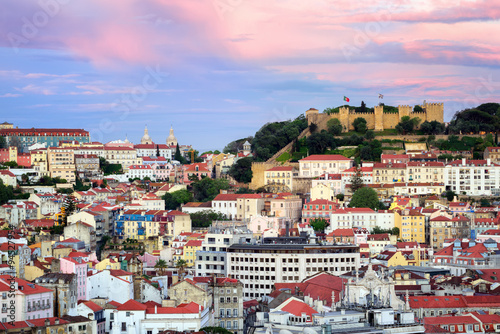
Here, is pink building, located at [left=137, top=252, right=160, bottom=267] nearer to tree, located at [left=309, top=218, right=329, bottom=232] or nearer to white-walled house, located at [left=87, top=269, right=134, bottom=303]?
tree, located at [left=309, top=218, right=329, bottom=232]

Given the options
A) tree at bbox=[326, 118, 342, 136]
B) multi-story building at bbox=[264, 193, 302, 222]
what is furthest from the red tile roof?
tree at bbox=[326, 118, 342, 136]

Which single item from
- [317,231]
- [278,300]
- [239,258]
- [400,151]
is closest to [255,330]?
[278,300]

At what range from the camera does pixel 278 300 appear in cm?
4228

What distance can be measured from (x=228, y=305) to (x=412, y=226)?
3042 cm

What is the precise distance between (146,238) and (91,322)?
114 ft

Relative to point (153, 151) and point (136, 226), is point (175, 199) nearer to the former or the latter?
point (136, 226)

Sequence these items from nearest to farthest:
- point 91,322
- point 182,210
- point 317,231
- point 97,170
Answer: point 91,322, point 317,231, point 182,210, point 97,170

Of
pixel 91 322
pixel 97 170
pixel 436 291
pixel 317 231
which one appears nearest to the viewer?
pixel 91 322

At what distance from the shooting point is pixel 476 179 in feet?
263

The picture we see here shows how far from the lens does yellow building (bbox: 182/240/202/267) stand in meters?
61.5

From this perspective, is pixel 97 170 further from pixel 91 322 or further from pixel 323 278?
pixel 91 322

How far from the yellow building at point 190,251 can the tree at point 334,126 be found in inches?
1383

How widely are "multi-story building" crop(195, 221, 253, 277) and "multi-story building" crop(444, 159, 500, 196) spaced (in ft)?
87.7

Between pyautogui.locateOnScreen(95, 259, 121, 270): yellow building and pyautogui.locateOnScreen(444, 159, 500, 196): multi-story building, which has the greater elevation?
pyautogui.locateOnScreen(444, 159, 500, 196): multi-story building
